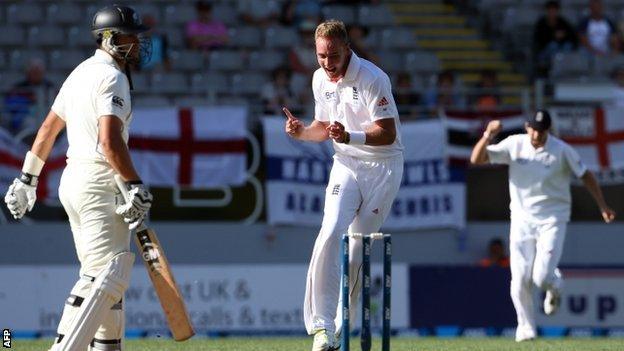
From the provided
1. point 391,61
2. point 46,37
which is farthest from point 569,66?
point 46,37

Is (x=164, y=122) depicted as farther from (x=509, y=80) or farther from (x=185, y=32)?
(x=509, y=80)

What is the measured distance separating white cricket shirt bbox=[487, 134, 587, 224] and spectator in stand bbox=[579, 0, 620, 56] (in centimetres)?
Answer: 678

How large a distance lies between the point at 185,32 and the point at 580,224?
531cm

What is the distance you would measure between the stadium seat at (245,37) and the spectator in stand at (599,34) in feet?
14.1

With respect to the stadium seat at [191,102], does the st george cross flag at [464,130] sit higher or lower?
lower

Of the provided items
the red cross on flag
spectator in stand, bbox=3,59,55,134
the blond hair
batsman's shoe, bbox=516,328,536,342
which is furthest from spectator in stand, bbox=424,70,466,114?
the blond hair

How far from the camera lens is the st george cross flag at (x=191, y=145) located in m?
15.9

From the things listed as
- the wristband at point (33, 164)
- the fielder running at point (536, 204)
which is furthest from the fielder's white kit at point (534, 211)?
the wristband at point (33, 164)

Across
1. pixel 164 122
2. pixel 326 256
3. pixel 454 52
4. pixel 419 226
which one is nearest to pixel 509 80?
pixel 454 52

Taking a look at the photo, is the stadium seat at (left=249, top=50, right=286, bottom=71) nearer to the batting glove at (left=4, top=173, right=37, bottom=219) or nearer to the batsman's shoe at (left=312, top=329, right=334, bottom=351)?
the batsman's shoe at (left=312, top=329, right=334, bottom=351)

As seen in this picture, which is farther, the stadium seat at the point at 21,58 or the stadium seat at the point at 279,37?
the stadium seat at the point at 279,37

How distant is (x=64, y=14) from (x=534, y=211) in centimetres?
779

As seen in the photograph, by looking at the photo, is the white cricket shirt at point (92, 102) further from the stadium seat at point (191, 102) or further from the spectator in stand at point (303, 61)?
the spectator in stand at point (303, 61)

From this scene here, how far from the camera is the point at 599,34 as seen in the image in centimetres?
1916
